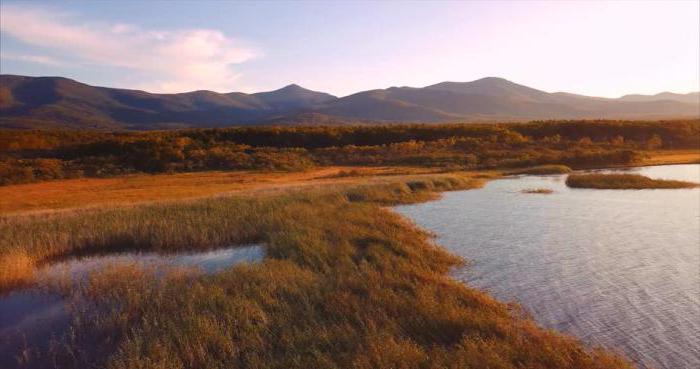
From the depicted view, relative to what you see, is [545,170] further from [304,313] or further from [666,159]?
[304,313]

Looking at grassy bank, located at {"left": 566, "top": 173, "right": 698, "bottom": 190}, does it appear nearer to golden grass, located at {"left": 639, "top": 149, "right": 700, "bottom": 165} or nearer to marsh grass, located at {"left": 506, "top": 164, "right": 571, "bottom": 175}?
marsh grass, located at {"left": 506, "top": 164, "right": 571, "bottom": 175}

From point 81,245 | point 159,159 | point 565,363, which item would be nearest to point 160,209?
point 81,245

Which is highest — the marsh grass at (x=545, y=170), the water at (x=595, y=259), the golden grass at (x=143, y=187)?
the water at (x=595, y=259)

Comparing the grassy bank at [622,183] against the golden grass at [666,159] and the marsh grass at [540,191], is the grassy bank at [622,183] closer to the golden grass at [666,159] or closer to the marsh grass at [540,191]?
the marsh grass at [540,191]

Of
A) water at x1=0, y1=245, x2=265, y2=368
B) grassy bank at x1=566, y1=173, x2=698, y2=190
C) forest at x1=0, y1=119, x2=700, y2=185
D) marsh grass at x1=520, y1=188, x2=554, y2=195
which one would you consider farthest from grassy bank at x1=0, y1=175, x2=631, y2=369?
forest at x1=0, y1=119, x2=700, y2=185

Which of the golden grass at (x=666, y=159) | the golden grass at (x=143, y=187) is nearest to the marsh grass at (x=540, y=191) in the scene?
the golden grass at (x=143, y=187)

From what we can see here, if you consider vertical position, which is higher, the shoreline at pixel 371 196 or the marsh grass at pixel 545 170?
the shoreline at pixel 371 196
